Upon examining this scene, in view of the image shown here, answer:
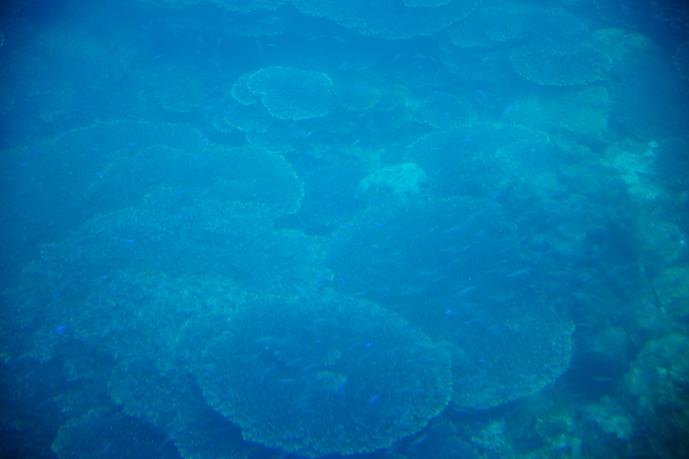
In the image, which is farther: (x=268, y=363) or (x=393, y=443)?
(x=268, y=363)

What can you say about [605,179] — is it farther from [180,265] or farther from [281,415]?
[180,265]

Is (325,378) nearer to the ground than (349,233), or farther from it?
farther from it

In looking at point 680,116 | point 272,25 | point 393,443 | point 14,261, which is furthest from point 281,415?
point 680,116

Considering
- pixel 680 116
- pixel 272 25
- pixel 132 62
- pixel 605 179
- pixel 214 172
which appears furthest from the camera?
pixel 132 62

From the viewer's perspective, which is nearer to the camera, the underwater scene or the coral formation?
the coral formation

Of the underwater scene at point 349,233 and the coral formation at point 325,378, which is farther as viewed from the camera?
the underwater scene at point 349,233

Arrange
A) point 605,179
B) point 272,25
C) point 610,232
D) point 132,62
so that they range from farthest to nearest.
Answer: point 132,62, point 272,25, point 605,179, point 610,232

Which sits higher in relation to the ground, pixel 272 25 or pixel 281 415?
pixel 272 25

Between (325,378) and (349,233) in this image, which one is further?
(349,233)
